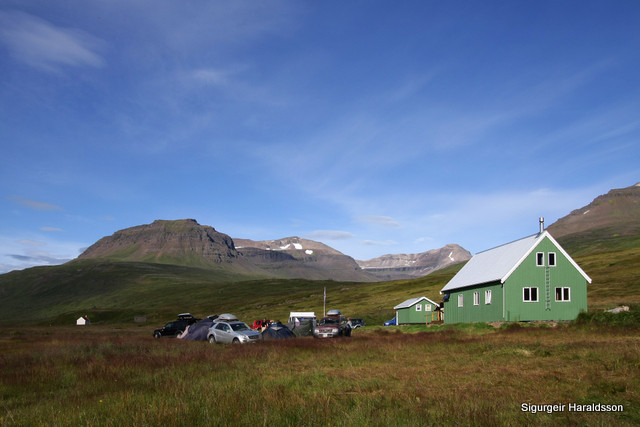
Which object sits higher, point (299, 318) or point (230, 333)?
point (230, 333)

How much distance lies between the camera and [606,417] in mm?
7086

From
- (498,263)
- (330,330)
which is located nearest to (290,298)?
(498,263)

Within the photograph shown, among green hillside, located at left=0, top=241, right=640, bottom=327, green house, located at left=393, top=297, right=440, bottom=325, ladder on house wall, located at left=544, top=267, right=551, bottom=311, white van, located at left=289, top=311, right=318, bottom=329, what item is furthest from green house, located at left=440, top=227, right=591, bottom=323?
green house, located at left=393, top=297, right=440, bottom=325

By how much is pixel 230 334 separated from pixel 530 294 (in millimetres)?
24949

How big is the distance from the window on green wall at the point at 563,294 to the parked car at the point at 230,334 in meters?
25.8

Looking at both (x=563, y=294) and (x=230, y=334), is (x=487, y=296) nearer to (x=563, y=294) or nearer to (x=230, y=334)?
(x=563, y=294)

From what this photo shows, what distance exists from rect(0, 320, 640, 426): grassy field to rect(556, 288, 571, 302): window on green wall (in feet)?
75.1

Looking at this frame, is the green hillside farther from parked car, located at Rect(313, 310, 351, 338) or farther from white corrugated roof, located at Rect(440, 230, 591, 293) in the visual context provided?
parked car, located at Rect(313, 310, 351, 338)

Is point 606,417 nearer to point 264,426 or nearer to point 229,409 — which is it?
point 264,426

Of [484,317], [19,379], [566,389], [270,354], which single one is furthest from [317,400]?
[484,317]

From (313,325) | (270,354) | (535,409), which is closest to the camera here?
(535,409)

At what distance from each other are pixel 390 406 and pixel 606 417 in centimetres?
335

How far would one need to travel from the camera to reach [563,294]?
38.0 m

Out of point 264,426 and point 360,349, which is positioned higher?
point 264,426
